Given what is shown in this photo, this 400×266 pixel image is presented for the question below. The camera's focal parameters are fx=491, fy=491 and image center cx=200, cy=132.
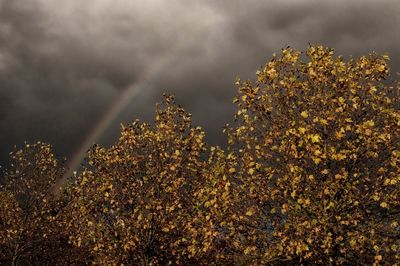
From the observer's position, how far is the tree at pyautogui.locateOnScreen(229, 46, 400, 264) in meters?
17.6

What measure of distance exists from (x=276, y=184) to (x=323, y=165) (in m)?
1.98

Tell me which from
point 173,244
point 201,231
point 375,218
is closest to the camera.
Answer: point 375,218

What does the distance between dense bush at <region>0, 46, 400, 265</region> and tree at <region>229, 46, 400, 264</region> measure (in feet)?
0.19

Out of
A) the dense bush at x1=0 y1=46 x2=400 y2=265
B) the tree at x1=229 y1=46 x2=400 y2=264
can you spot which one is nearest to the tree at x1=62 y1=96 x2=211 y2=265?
the dense bush at x1=0 y1=46 x2=400 y2=265

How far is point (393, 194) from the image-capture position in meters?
17.8

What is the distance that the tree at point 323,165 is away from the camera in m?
17.6

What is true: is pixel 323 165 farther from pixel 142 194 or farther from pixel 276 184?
pixel 142 194

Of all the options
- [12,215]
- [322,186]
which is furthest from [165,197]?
[12,215]

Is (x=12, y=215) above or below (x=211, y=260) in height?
above

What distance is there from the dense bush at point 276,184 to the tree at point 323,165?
6 cm

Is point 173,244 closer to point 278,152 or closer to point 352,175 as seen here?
point 278,152

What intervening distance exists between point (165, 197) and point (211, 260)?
17.3ft

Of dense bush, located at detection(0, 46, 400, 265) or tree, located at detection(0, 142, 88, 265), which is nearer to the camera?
dense bush, located at detection(0, 46, 400, 265)

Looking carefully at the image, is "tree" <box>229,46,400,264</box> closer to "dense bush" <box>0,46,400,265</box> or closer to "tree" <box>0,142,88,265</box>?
"dense bush" <box>0,46,400,265</box>
